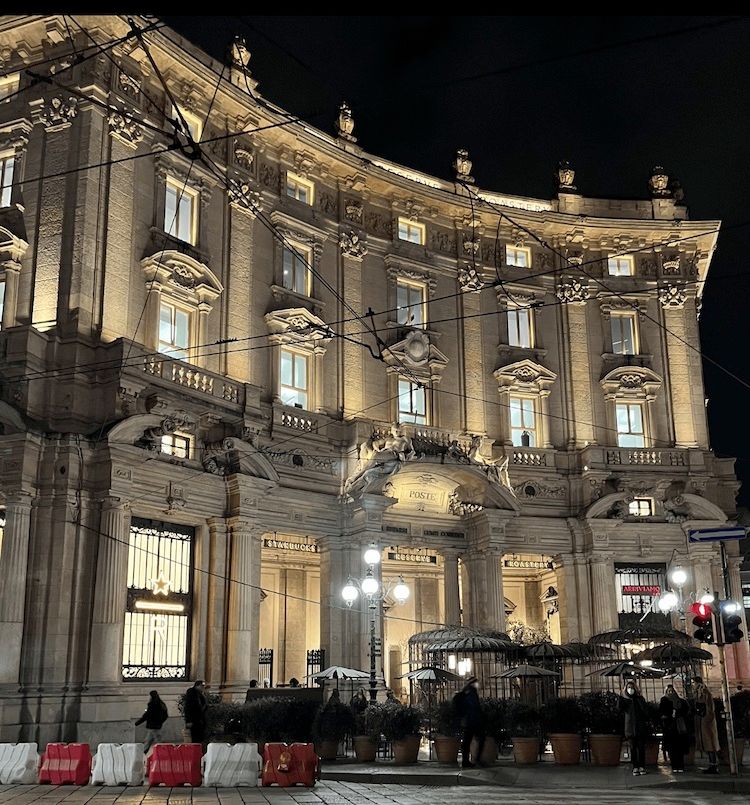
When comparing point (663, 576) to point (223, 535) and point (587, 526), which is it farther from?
point (223, 535)

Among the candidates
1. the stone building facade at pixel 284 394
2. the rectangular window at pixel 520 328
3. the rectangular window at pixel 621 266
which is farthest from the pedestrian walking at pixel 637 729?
the rectangular window at pixel 621 266

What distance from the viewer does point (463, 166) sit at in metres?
41.7

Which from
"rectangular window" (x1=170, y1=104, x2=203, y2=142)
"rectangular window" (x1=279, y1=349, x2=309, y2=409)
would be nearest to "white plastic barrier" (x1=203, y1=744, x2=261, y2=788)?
"rectangular window" (x1=279, y1=349, x2=309, y2=409)

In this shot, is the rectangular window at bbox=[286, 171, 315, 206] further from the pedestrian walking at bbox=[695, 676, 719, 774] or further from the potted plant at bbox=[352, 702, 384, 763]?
the pedestrian walking at bbox=[695, 676, 719, 774]

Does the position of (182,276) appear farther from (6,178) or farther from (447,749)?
(447,749)

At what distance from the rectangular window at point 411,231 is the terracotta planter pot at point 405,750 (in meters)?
23.6

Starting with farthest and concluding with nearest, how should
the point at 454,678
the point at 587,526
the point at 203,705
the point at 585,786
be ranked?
the point at 587,526 → the point at 454,678 → the point at 203,705 → the point at 585,786

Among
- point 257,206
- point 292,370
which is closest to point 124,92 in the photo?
point 257,206

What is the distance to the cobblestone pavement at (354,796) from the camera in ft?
48.6

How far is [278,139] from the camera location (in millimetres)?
35031

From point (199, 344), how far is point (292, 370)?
417 centimetres

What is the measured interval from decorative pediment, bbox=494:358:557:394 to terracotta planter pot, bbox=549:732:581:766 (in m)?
21.0

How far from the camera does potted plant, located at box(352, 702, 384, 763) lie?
20219mm

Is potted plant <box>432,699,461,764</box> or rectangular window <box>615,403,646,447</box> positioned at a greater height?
rectangular window <box>615,403,646,447</box>
